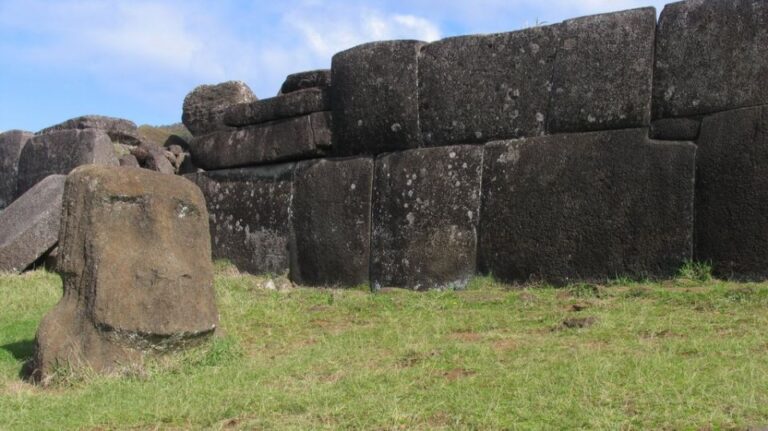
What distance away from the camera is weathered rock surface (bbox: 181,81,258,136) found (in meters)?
12.2

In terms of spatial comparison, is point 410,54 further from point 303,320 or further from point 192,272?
point 192,272

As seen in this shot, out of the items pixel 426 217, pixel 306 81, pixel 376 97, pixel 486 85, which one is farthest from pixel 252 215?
pixel 486 85

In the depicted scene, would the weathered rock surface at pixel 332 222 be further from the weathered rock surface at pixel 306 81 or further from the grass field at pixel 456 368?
the grass field at pixel 456 368

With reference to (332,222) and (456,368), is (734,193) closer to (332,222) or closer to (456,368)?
(456,368)

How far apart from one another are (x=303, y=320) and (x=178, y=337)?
5.26 ft

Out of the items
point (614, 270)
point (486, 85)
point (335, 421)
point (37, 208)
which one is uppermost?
point (486, 85)

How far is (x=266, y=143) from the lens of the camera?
995 cm

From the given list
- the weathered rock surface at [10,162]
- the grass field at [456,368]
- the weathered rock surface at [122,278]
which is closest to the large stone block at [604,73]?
the grass field at [456,368]

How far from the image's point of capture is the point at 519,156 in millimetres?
8023

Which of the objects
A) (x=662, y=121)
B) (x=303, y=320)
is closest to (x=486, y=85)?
(x=662, y=121)

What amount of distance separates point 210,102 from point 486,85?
5365mm

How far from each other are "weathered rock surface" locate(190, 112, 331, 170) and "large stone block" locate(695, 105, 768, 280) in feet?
13.0

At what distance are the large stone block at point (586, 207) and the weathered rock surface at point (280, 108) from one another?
7.21 ft

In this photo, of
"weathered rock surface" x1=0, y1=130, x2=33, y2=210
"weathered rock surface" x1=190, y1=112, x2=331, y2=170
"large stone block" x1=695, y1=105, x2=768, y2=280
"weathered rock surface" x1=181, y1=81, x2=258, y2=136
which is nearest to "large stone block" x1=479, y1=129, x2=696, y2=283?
"large stone block" x1=695, y1=105, x2=768, y2=280
